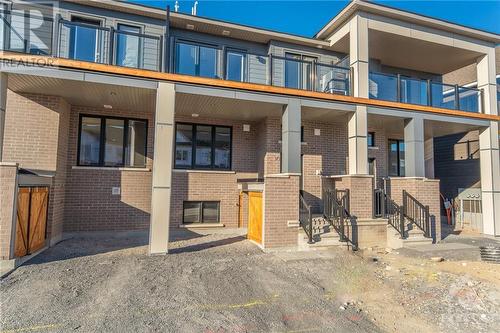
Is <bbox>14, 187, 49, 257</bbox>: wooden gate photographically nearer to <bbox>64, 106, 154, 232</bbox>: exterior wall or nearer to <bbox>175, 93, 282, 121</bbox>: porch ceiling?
<bbox>64, 106, 154, 232</bbox>: exterior wall

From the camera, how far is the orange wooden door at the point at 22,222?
21.1 feet

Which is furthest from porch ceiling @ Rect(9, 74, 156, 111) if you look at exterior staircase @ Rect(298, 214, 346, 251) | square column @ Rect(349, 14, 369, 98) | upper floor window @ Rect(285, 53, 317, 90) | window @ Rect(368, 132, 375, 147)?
window @ Rect(368, 132, 375, 147)

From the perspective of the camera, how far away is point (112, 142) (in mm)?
9938

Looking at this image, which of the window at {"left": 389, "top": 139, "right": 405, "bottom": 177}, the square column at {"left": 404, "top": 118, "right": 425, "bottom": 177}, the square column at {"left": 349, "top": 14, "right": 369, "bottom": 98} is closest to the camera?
the square column at {"left": 349, "top": 14, "right": 369, "bottom": 98}

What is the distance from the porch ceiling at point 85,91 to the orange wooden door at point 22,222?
110 inches

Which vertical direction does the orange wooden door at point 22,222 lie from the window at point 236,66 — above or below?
below

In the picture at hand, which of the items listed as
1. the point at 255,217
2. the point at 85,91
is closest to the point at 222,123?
the point at 255,217

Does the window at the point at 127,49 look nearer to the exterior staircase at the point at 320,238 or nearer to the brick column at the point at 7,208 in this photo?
the brick column at the point at 7,208

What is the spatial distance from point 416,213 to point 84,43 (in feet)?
36.2

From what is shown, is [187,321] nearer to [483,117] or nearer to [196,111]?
[196,111]

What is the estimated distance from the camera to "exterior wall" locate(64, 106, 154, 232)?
9.32m

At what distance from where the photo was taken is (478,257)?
785 cm

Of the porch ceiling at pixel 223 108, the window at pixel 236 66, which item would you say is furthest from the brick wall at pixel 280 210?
the window at pixel 236 66

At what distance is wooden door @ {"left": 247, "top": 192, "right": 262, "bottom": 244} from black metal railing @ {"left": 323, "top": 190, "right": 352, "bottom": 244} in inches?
79.8
